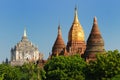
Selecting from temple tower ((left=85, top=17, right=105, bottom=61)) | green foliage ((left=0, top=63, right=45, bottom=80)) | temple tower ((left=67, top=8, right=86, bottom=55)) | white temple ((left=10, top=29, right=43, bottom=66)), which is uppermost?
white temple ((left=10, top=29, right=43, bottom=66))

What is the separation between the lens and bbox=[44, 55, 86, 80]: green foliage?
78000mm

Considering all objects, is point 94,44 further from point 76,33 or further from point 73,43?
point 76,33

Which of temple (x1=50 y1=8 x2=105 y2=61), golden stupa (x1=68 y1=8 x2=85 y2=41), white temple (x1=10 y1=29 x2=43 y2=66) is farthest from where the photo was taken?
white temple (x1=10 y1=29 x2=43 y2=66)

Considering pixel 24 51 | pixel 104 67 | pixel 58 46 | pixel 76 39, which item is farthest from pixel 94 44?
pixel 24 51

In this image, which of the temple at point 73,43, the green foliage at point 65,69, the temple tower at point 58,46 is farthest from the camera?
the temple tower at point 58,46

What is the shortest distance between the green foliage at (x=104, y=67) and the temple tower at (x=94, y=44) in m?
12.8

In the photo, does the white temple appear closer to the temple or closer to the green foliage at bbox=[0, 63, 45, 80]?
the temple

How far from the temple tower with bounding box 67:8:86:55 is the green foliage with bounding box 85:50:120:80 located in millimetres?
26873

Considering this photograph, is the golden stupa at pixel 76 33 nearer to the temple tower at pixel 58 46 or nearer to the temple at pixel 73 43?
the temple at pixel 73 43

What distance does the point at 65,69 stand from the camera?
3164 inches

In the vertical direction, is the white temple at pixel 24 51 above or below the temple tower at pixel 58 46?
above

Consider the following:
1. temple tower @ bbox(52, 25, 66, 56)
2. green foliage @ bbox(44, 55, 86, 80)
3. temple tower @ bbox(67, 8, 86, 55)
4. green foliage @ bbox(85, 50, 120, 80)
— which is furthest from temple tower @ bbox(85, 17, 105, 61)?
temple tower @ bbox(52, 25, 66, 56)

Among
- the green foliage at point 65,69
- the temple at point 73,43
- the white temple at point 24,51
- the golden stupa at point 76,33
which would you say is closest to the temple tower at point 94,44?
the temple at point 73,43

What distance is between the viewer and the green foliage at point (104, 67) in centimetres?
7398
